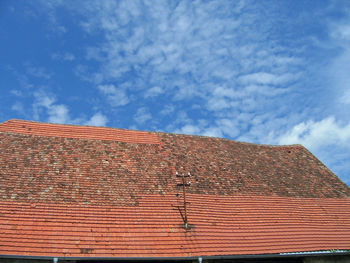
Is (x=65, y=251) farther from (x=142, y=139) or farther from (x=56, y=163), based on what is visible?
(x=142, y=139)

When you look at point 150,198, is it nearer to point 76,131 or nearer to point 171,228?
point 171,228

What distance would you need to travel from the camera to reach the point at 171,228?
9.51 m

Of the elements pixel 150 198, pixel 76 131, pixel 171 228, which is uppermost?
pixel 76 131

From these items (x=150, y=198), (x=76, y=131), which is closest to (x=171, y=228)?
(x=150, y=198)

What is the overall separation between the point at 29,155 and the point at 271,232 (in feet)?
31.5

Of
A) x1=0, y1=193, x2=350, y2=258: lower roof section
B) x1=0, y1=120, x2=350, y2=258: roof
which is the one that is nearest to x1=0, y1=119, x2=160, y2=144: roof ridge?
x1=0, y1=120, x2=350, y2=258: roof

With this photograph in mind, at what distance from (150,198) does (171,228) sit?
58.2 inches

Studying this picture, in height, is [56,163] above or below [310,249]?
above

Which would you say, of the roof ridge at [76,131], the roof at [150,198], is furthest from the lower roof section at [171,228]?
the roof ridge at [76,131]

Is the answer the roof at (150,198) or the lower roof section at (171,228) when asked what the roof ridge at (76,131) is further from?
the lower roof section at (171,228)

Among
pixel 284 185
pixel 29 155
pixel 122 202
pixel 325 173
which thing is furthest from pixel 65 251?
pixel 325 173

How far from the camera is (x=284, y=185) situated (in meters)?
13.1

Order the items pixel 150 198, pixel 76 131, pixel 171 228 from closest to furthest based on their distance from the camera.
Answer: pixel 171 228, pixel 150 198, pixel 76 131

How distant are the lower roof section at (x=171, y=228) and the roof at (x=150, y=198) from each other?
0.03 meters
